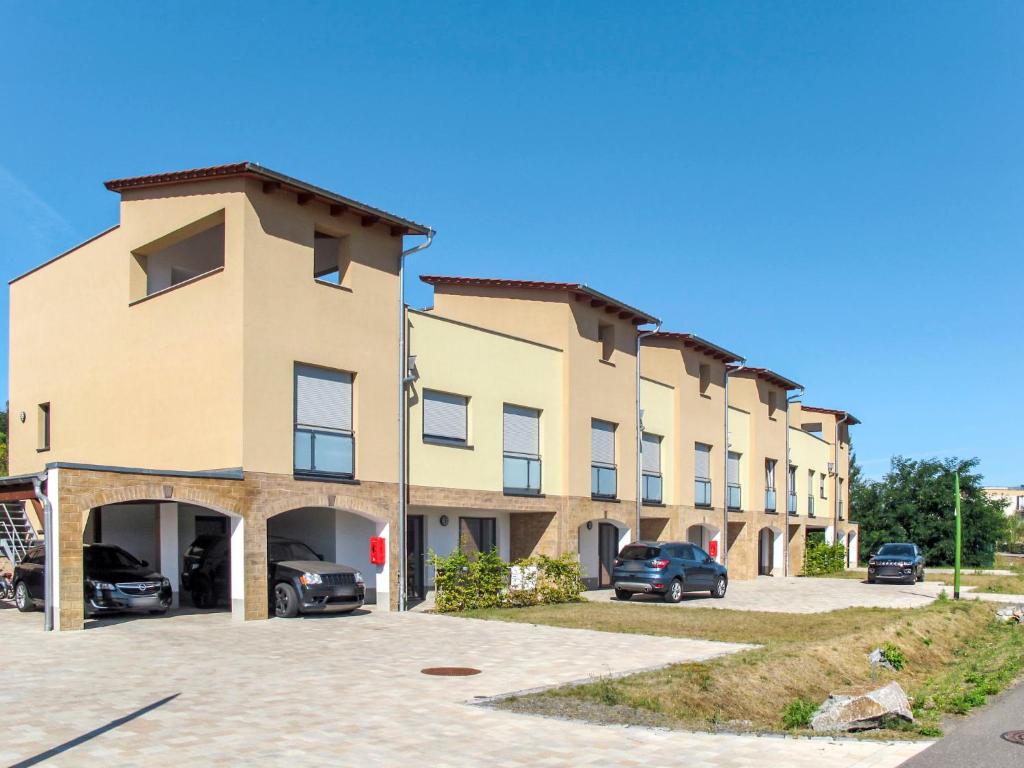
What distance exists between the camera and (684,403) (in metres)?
34.8

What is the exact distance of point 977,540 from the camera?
189 feet

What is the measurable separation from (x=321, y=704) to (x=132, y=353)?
45.5 feet

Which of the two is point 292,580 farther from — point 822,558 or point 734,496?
point 822,558

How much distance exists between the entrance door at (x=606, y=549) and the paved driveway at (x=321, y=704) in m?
14.5

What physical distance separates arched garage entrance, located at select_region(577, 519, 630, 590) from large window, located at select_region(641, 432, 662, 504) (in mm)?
1574

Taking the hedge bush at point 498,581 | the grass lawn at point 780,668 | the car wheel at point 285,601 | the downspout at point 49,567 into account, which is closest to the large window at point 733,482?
the hedge bush at point 498,581

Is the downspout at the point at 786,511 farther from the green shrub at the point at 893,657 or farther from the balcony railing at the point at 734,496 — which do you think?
the green shrub at the point at 893,657

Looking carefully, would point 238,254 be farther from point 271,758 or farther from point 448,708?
point 271,758

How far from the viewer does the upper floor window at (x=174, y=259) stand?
22078mm

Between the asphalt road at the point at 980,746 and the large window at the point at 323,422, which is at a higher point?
the large window at the point at 323,422

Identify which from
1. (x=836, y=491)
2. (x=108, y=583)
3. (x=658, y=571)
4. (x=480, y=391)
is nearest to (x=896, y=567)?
(x=658, y=571)

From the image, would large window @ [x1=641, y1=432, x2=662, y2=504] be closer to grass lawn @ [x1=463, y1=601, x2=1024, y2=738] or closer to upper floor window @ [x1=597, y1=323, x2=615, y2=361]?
upper floor window @ [x1=597, y1=323, x2=615, y2=361]

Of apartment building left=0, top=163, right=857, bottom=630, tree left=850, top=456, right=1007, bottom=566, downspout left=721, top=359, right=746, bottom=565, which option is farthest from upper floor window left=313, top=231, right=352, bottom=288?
tree left=850, top=456, right=1007, bottom=566

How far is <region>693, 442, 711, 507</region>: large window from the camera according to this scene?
3544 cm
